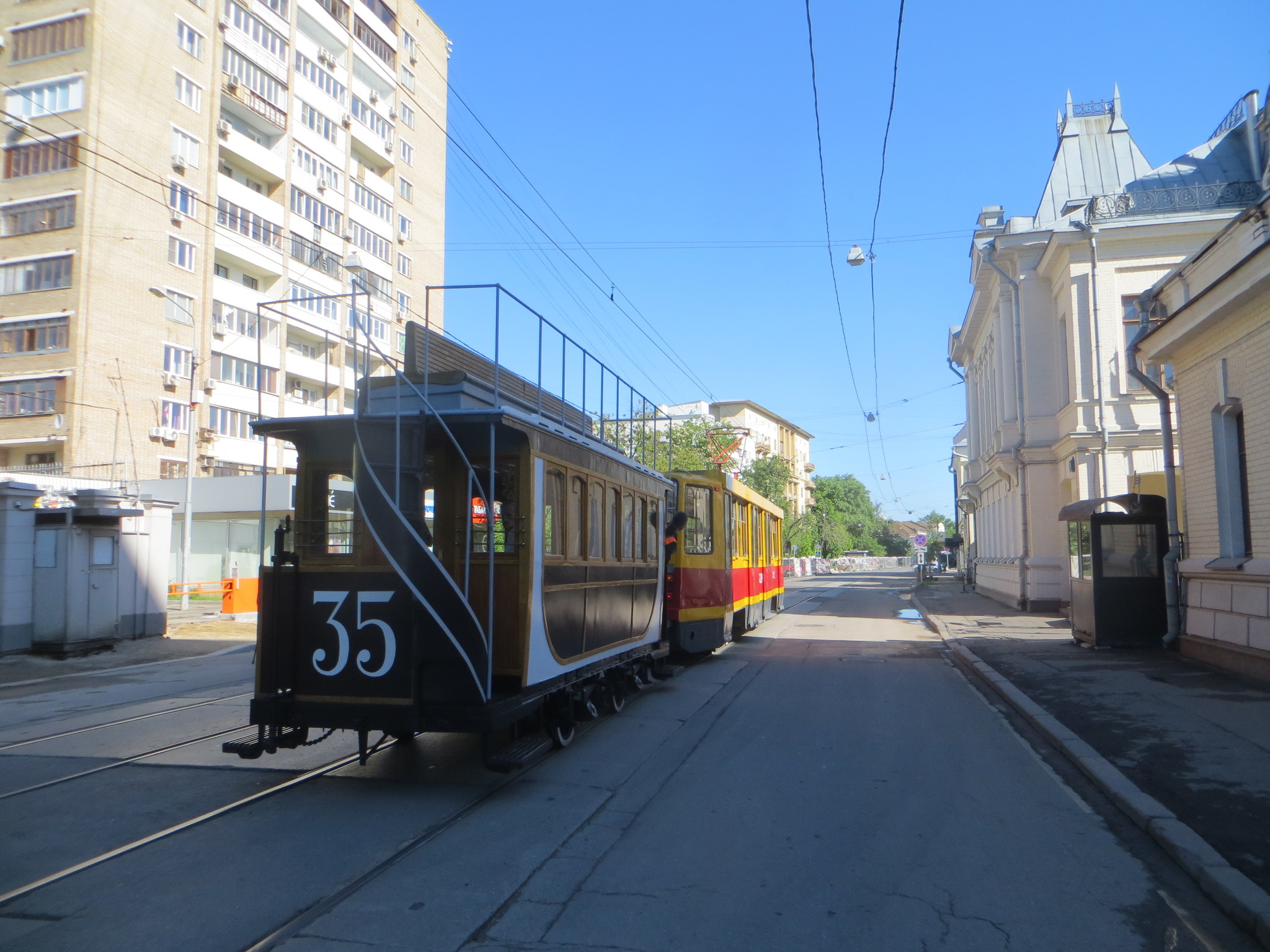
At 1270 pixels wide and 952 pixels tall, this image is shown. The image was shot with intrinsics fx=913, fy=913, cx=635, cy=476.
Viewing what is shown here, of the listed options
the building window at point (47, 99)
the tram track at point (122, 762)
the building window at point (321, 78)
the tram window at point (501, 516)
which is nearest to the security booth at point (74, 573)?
the tram track at point (122, 762)

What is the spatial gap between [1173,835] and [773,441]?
100279 millimetres

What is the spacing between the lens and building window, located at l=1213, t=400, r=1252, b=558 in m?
12.8

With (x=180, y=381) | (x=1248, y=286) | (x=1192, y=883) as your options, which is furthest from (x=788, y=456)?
(x=1192, y=883)

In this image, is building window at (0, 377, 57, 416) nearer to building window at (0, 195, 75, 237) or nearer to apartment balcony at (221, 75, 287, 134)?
building window at (0, 195, 75, 237)

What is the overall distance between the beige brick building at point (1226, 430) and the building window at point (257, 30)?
39.8 metres

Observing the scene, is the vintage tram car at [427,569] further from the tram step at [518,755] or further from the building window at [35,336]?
the building window at [35,336]

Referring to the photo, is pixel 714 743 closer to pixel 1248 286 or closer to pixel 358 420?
pixel 358 420

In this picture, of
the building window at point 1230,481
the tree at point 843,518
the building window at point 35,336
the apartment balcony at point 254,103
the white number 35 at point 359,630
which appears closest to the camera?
the white number 35 at point 359,630

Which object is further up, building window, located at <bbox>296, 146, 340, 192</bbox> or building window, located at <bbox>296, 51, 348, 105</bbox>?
building window, located at <bbox>296, 51, 348, 105</bbox>

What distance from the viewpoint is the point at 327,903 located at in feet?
15.2

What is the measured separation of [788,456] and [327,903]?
106 meters

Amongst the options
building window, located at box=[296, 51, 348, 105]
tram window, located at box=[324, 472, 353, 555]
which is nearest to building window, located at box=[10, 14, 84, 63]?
building window, located at box=[296, 51, 348, 105]

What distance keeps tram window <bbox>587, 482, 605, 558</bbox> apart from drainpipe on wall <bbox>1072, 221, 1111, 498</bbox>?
17233 millimetres

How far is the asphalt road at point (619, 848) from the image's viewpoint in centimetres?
434
